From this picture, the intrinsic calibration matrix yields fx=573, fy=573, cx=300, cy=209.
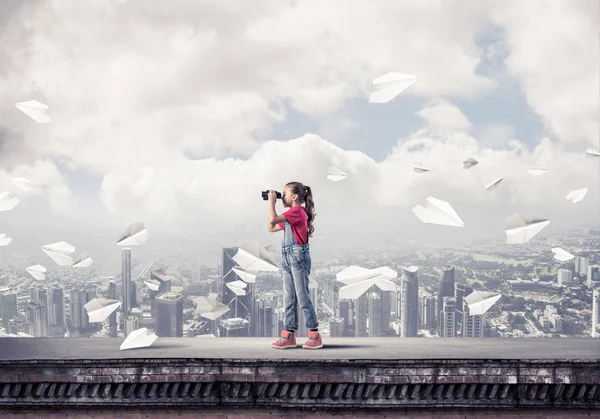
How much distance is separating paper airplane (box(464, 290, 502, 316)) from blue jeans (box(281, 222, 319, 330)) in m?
2.78

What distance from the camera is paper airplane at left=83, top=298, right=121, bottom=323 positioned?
337 inches

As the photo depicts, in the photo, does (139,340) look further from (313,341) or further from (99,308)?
(313,341)

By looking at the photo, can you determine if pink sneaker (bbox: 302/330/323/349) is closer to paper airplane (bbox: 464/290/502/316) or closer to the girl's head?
the girl's head

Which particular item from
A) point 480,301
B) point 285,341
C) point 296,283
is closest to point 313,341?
point 285,341

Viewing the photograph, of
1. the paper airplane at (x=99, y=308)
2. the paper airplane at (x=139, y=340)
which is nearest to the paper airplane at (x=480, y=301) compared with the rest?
the paper airplane at (x=139, y=340)

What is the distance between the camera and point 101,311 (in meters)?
8.69

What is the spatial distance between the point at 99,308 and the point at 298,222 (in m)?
3.71

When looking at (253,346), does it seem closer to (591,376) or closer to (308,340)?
(308,340)

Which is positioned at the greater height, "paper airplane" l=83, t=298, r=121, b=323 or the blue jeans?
the blue jeans

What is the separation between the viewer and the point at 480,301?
8750 millimetres

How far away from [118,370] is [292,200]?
9.30ft

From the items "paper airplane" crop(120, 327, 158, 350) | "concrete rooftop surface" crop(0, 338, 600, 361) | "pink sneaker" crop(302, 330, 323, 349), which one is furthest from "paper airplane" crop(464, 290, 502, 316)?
"paper airplane" crop(120, 327, 158, 350)

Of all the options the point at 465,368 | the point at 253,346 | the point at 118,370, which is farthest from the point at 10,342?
the point at 465,368

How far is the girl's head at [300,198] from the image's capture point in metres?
7.18
